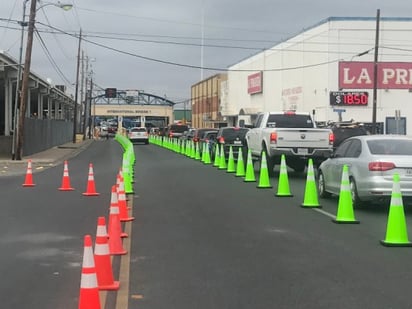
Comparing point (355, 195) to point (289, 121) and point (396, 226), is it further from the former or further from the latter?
point (289, 121)

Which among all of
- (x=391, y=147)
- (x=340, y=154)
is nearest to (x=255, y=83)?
(x=340, y=154)

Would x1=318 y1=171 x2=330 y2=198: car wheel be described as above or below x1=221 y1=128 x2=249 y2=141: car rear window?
below

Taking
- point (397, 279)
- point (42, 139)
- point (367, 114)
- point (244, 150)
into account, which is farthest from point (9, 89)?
point (397, 279)

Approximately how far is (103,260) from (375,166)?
7.10 meters

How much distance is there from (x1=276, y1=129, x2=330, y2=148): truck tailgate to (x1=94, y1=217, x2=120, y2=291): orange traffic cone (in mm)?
13689

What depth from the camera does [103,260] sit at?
249 inches

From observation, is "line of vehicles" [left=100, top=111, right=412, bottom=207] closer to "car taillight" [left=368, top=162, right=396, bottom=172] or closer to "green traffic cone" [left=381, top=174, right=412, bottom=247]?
"car taillight" [left=368, top=162, right=396, bottom=172]

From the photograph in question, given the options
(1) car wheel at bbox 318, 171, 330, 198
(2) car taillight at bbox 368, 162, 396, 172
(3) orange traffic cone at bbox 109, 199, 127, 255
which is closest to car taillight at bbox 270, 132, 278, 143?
(1) car wheel at bbox 318, 171, 330, 198

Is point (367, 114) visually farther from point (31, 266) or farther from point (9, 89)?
point (31, 266)

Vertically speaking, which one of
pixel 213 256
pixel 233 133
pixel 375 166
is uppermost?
pixel 233 133

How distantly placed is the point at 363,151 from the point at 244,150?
14.5m

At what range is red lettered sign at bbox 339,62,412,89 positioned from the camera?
1989 inches

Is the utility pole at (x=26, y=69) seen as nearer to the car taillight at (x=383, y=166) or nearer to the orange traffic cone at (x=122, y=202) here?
the orange traffic cone at (x=122, y=202)

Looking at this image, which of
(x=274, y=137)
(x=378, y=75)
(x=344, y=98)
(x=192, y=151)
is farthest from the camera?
(x=378, y=75)
